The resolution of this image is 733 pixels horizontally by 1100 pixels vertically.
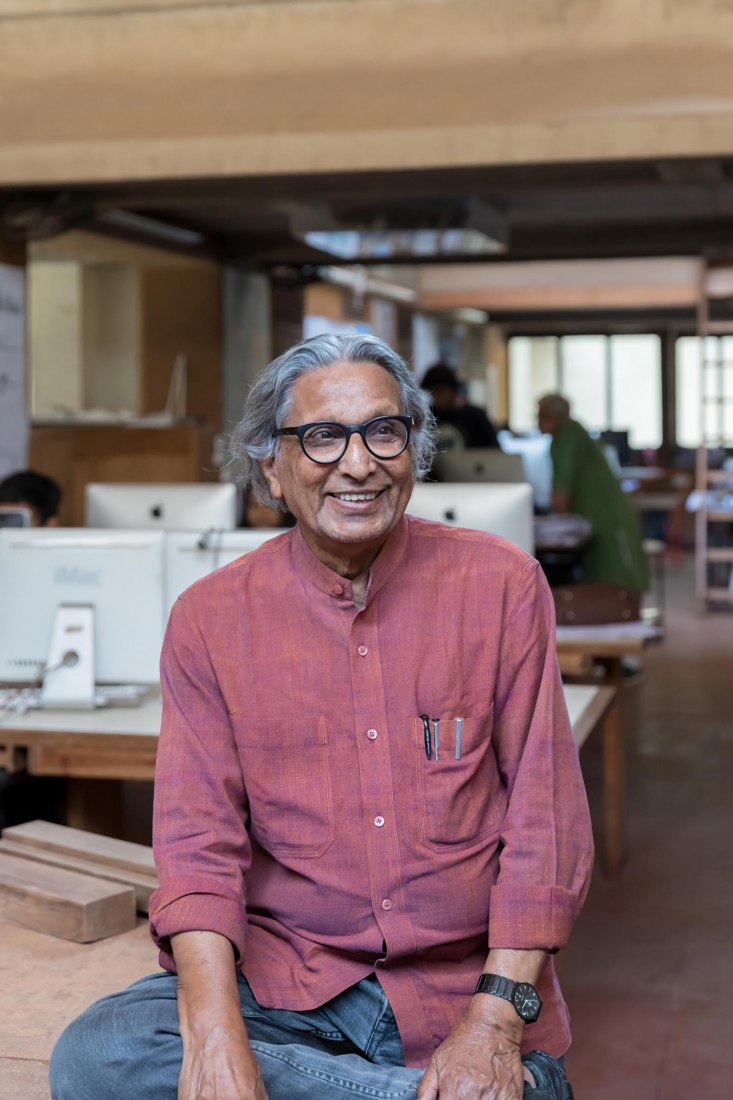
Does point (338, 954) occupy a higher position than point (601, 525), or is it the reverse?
point (601, 525)

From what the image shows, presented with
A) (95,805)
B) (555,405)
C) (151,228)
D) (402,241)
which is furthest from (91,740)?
(151,228)

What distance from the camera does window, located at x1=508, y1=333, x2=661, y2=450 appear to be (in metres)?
22.8

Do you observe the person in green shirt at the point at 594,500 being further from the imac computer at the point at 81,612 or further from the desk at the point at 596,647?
the imac computer at the point at 81,612

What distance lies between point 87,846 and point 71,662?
0.71 metres

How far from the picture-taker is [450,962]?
196cm

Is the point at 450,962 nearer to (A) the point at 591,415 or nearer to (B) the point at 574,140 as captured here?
(B) the point at 574,140

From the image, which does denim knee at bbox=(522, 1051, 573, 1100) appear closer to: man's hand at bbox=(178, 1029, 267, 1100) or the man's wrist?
the man's wrist

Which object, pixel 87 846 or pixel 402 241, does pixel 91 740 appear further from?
pixel 402 241

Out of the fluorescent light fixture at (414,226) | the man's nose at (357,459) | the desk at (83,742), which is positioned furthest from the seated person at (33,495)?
the fluorescent light fixture at (414,226)

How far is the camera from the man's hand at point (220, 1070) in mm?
1739

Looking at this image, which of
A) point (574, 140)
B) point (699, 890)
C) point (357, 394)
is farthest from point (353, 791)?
point (574, 140)

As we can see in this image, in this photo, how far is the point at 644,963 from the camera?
3.97 meters

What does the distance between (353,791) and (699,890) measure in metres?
3.00

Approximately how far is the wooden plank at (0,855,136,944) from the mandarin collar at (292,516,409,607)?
91 cm
